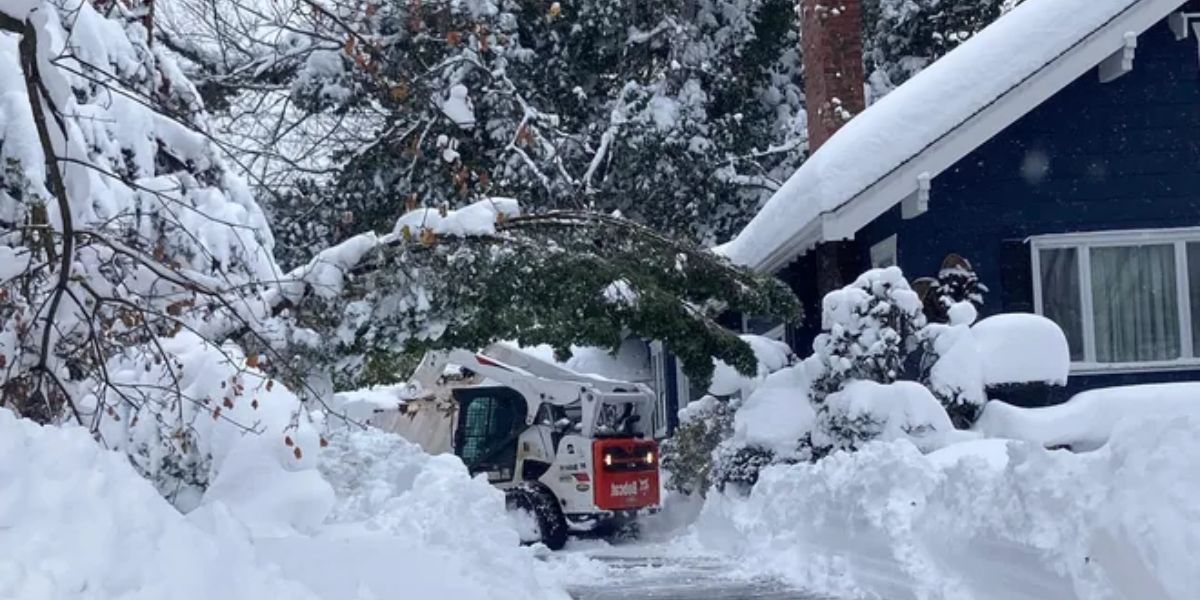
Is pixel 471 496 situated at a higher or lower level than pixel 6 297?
lower

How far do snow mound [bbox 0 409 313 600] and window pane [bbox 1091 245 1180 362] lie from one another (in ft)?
34.5

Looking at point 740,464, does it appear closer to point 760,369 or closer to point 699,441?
point 760,369

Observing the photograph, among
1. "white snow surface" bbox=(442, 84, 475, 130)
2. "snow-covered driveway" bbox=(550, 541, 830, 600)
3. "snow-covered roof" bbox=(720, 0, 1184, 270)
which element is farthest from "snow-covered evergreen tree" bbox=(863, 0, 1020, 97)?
"white snow surface" bbox=(442, 84, 475, 130)

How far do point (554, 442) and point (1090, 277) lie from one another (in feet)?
23.2

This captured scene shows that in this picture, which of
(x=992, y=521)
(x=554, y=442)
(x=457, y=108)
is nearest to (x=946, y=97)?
(x=992, y=521)

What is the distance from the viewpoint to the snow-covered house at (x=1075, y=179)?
1460 cm

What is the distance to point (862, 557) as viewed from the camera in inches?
458

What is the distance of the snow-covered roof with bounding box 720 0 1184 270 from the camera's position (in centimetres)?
1439

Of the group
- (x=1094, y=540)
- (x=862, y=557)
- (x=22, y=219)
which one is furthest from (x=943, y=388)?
(x=22, y=219)

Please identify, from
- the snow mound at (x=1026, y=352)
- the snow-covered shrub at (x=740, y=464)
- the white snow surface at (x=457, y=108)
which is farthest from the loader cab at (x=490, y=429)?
the white snow surface at (x=457, y=108)

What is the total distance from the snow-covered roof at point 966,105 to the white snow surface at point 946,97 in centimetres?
1

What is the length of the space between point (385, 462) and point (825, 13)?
918 cm

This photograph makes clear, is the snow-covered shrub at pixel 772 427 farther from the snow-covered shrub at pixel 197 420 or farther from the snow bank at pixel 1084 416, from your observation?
the snow-covered shrub at pixel 197 420

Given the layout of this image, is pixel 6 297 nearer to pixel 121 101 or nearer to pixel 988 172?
pixel 121 101
